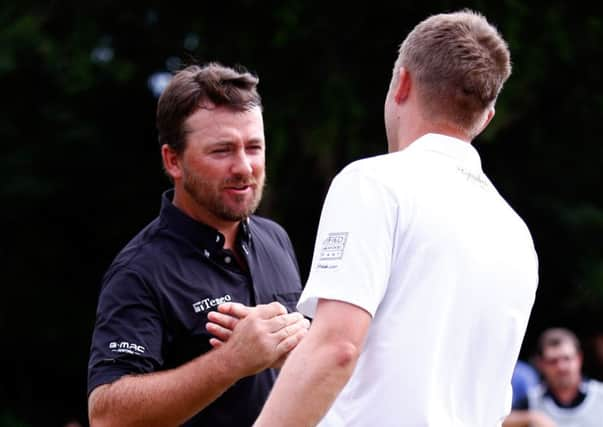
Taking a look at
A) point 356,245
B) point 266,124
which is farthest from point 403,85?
point 266,124

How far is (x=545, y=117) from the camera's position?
15.5m

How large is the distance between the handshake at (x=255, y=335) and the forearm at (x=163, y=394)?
4 centimetres

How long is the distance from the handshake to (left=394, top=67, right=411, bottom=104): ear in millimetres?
918

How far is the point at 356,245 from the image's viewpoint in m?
2.90

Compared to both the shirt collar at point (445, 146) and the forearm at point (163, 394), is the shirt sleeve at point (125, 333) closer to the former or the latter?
the forearm at point (163, 394)

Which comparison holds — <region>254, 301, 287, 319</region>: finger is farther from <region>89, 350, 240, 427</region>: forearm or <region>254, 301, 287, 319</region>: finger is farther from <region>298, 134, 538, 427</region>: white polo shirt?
<region>298, 134, 538, 427</region>: white polo shirt

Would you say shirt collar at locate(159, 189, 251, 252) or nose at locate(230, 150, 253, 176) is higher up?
nose at locate(230, 150, 253, 176)

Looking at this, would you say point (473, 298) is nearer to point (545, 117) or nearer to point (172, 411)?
point (172, 411)

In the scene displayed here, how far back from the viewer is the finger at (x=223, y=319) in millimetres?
3734

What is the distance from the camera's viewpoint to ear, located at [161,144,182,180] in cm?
420

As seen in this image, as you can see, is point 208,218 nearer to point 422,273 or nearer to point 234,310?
point 234,310

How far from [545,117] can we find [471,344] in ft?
42.2

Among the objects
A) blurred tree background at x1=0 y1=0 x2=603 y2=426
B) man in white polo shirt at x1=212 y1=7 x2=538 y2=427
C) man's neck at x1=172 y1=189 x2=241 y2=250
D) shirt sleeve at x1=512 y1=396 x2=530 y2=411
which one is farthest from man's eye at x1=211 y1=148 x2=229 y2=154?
blurred tree background at x1=0 y1=0 x2=603 y2=426

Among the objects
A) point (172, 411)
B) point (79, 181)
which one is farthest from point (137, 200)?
point (172, 411)
